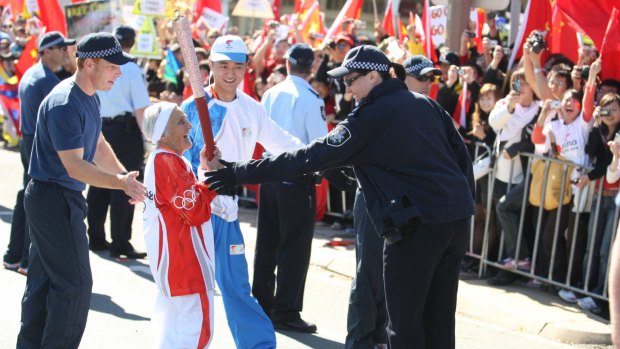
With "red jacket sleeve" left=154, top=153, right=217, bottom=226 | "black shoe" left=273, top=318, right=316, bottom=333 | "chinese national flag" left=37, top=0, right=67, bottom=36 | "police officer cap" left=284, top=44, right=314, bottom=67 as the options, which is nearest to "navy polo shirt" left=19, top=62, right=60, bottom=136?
"police officer cap" left=284, top=44, right=314, bottom=67

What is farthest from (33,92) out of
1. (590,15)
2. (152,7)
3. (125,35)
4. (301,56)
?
(152,7)

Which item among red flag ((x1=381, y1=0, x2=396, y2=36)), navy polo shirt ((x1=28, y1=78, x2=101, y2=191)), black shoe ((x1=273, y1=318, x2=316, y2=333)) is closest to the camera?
navy polo shirt ((x1=28, y1=78, x2=101, y2=191))

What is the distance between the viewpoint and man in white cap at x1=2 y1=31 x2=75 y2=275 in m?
7.91

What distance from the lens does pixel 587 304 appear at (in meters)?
8.05

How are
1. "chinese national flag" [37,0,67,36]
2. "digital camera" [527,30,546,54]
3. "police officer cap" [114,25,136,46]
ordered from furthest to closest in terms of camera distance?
"chinese national flag" [37,0,67,36] < "police officer cap" [114,25,136,46] < "digital camera" [527,30,546,54]

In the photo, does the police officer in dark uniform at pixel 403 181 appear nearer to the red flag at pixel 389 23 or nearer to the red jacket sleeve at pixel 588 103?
the red jacket sleeve at pixel 588 103

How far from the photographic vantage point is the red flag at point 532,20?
34.0 ft

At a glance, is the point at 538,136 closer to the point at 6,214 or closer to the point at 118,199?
the point at 118,199

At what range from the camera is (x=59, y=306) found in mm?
5484

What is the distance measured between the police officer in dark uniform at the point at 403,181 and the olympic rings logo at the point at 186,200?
12 centimetres

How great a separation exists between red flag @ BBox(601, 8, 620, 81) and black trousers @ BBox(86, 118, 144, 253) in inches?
172

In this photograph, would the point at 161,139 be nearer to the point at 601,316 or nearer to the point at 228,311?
the point at 228,311

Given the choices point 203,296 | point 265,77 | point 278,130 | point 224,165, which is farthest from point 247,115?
point 265,77

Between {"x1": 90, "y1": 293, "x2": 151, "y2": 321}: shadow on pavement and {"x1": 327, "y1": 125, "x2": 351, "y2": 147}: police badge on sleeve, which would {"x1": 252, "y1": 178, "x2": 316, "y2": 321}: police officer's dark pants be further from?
{"x1": 327, "y1": 125, "x2": 351, "y2": 147}: police badge on sleeve
